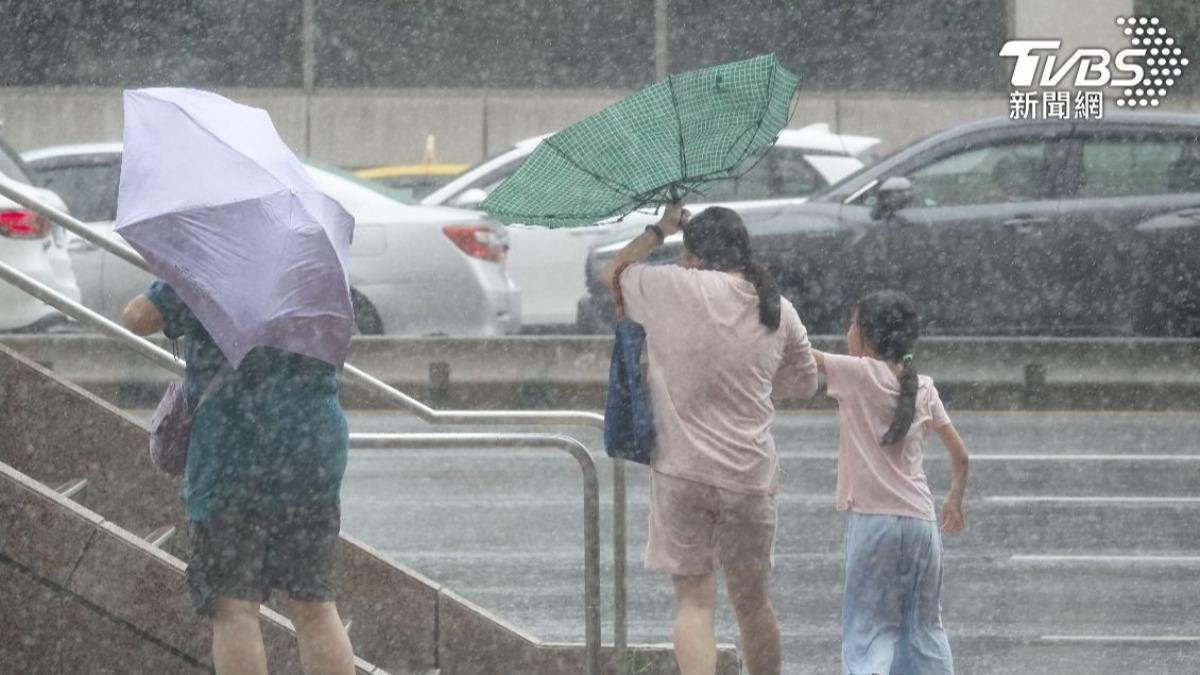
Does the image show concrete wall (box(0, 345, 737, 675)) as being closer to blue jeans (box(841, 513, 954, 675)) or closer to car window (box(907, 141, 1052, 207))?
blue jeans (box(841, 513, 954, 675))

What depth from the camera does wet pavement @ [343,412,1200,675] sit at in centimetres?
794

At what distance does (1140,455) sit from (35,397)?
7594 millimetres

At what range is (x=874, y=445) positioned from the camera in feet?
19.6

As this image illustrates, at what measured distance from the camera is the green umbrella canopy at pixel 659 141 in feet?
19.0

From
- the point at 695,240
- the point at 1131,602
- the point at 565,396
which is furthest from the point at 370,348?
the point at 695,240

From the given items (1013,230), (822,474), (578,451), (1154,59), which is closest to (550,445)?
(578,451)

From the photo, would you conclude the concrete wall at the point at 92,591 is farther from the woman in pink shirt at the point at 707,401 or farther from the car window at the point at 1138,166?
the car window at the point at 1138,166

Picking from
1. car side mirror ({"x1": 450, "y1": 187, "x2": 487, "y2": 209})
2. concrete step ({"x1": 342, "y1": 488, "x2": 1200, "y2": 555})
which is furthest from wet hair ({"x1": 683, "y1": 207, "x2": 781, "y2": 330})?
car side mirror ({"x1": 450, "y1": 187, "x2": 487, "y2": 209})

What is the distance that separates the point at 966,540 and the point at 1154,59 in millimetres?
23204

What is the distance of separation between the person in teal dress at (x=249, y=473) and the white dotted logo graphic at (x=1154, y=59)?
26.6 m

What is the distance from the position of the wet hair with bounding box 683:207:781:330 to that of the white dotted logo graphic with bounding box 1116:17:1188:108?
84.1 ft

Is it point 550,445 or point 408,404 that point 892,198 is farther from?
point 550,445

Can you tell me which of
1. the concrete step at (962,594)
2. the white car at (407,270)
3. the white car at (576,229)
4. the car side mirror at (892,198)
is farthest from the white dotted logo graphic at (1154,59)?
the concrete step at (962,594)

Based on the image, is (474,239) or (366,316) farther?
(366,316)
